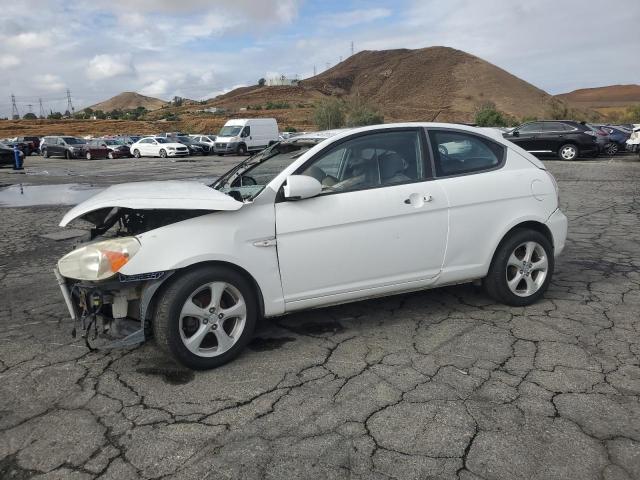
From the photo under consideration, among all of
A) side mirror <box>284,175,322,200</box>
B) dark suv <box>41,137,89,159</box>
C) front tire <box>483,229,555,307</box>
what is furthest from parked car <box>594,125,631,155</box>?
dark suv <box>41,137,89,159</box>

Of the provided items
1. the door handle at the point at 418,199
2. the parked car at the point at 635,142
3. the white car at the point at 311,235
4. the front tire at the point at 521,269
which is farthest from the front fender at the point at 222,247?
the parked car at the point at 635,142

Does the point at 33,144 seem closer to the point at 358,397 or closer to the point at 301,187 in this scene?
the point at 301,187

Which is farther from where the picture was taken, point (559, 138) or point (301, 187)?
point (559, 138)

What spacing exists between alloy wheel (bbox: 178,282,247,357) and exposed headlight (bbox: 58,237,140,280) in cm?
50

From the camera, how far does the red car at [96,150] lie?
3541 centimetres

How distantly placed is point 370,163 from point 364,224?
21.6 inches

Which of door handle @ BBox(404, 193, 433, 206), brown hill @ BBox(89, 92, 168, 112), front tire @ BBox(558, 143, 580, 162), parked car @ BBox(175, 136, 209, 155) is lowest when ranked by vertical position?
front tire @ BBox(558, 143, 580, 162)

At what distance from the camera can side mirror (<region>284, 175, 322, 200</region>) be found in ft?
12.0

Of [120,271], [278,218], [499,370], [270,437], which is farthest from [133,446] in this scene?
[499,370]

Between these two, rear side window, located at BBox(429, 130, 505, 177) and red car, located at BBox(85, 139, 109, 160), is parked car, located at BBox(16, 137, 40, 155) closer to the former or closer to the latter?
red car, located at BBox(85, 139, 109, 160)

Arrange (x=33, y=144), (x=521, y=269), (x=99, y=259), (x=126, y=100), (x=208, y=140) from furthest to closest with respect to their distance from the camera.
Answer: (x=126, y=100) < (x=33, y=144) < (x=208, y=140) < (x=521, y=269) < (x=99, y=259)

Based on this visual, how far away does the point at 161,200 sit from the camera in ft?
11.5

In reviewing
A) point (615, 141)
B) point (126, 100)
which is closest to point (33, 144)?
point (615, 141)

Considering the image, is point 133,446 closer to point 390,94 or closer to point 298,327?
point 298,327
